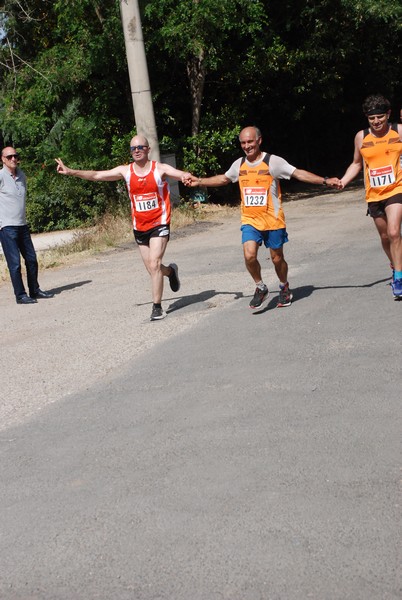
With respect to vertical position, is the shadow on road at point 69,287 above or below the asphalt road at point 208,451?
below

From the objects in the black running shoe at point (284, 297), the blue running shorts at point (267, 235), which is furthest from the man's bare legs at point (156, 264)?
the black running shoe at point (284, 297)

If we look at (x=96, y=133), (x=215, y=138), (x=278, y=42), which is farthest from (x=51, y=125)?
(x=278, y=42)

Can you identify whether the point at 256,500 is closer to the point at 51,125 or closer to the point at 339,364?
the point at 339,364

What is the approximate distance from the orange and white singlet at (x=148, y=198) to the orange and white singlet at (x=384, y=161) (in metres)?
2.16

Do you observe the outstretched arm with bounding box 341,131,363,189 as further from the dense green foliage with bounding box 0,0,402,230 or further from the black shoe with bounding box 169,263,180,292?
the dense green foliage with bounding box 0,0,402,230

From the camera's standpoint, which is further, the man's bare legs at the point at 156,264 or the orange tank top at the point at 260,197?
the man's bare legs at the point at 156,264

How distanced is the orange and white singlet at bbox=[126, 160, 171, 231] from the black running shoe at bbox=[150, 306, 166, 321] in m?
0.84

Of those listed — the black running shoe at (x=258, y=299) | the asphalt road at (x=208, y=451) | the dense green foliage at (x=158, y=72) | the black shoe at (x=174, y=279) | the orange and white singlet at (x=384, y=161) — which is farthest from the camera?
the dense green foliage at (x=158, y=72)

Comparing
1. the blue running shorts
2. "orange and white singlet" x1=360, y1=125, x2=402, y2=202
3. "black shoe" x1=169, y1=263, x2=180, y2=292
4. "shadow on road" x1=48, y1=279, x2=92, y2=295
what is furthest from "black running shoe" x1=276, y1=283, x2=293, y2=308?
"shadow on road" x1=48, y1=279, x2=92, y2=295

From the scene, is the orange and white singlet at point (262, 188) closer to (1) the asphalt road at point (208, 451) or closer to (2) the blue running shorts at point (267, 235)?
(2) the blue running shorts at point (267, 235)

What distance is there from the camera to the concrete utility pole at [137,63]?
18953 mm

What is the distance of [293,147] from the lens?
3309cm

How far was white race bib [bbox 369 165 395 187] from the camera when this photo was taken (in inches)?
380

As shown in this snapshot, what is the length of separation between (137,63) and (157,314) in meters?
9.79
